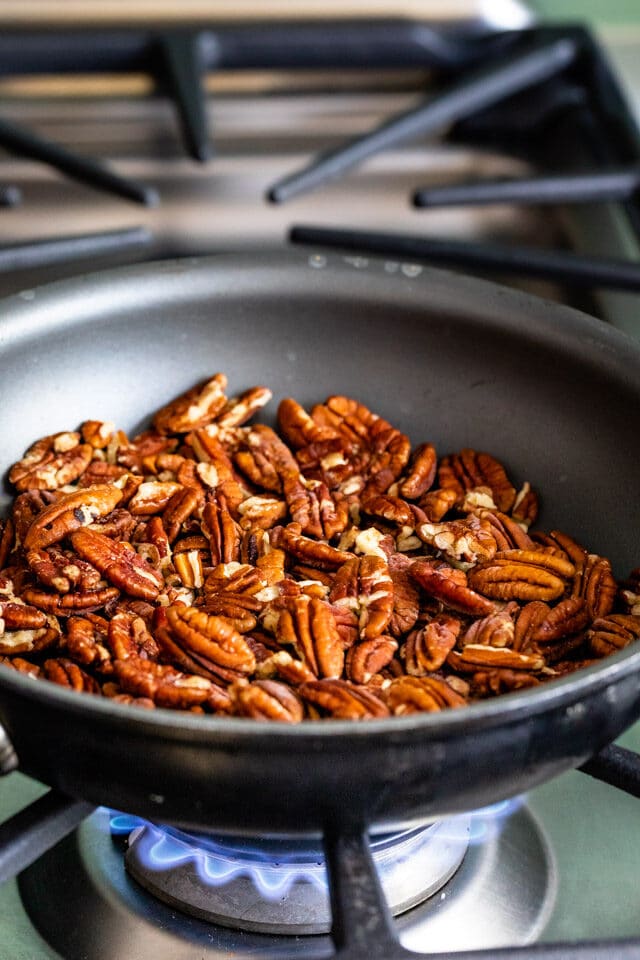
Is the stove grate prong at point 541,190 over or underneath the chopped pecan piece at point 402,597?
over

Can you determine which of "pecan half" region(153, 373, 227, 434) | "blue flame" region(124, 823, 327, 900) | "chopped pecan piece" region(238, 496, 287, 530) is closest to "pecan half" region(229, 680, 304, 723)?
"blue flame" region(124, 823, 327, 900)

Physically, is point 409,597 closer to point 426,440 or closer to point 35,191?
point 426,440

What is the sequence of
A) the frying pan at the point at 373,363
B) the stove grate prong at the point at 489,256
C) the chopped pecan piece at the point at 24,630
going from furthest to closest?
the stove grate prong at the point at 489,256 < the frying pan at the point at 373,363 < the chopped pecan piece at the point at 24,630

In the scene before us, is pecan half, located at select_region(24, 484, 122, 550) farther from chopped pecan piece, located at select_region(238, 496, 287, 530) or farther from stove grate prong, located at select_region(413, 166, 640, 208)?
stove grate prong, located at select_region(413, 166, 640, 208)

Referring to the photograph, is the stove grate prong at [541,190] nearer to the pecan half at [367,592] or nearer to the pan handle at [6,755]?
the pecan half at [367,592]

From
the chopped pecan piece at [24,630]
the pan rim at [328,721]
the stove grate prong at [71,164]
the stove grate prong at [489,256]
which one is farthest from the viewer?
the stove grate prong at [71,164]

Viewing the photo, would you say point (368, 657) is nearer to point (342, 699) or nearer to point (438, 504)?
point (342, 699)

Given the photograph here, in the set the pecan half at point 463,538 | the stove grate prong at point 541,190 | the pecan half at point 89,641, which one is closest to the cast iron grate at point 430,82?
the stove grate prong at point 541,190

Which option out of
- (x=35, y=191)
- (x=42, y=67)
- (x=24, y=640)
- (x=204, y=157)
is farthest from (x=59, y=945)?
(x=42, y=67)
